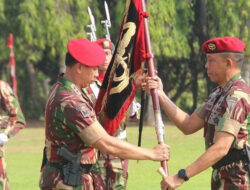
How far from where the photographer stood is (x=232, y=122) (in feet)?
24.6

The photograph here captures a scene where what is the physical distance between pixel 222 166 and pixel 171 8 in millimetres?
25399

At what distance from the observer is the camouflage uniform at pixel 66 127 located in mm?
7234

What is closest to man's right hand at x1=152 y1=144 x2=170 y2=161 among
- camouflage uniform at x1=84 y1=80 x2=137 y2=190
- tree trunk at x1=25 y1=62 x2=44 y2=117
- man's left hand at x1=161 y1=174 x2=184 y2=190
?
man's left hand at x1=161 y1=174 x2=184 y2=190

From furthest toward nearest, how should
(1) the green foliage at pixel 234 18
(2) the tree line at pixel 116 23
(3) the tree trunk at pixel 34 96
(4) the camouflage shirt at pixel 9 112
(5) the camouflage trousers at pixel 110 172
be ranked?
(3) the tree trunk at pixel 34 96 < (1) the green foliage at pixel 234 18 < (2) the tree line at pixel 116 23 < (5) the camouflage trousers at pixel 110 172 < (4) the camouflage shirt at pixel 9 112

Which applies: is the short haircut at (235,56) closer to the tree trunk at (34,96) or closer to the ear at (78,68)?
the ear at (78,68)

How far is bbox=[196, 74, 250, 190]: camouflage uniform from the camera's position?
7539 millimetres

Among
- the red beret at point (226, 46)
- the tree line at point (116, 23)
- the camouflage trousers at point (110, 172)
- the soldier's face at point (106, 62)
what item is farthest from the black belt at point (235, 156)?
the tree line at point (116, 23)

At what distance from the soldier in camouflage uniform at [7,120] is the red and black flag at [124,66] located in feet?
4.05

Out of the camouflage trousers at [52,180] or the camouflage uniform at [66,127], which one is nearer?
the camouflage uniform at [66,127]

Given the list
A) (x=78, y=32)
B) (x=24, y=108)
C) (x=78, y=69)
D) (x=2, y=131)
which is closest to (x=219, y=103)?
(x=78, y=69)

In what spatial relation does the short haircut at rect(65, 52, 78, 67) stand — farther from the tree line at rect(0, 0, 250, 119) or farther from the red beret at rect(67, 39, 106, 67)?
the tree line at rect(0, 0, 250, 119)

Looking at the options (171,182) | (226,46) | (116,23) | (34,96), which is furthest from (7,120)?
(34,96)

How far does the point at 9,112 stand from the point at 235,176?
283 cm

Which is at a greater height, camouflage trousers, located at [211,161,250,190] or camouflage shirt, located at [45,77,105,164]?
camouflage shirt, located at [45,77,105,164]
